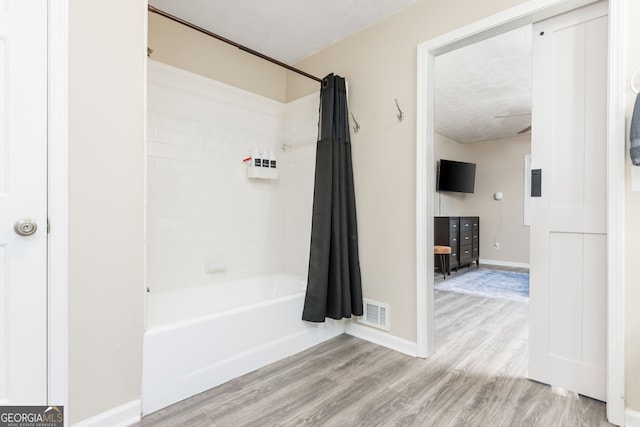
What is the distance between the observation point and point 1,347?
1129 millimetres

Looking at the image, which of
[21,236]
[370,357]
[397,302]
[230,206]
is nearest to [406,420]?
[370,357]

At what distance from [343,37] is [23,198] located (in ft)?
7.65

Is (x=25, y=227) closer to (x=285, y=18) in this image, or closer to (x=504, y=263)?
(x=285, y=18)

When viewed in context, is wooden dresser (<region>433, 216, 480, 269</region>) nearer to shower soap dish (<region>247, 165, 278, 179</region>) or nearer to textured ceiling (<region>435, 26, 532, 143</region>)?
textured ceiling (<region>435, 26, 532, 143</region>)

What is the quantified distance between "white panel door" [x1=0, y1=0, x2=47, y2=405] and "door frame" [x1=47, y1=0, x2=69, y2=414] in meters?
0.02

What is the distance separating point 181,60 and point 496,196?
227 inches

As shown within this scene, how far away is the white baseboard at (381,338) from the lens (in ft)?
6.89

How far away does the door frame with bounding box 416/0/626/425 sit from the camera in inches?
54.7

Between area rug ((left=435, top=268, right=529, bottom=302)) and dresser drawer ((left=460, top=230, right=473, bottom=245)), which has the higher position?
dresser drawer ((left=460, top=230, right=473, bottom=245))

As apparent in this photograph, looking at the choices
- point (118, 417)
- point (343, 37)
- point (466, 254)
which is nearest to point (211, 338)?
point (118, 417)

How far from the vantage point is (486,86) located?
349 centimetres

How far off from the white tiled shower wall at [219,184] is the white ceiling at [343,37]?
1.38 feet

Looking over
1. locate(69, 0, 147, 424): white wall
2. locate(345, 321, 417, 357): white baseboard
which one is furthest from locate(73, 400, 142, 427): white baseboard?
locate(345, 321, 417, 357): white baseboard

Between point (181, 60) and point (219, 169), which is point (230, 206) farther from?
point (181, 60)
